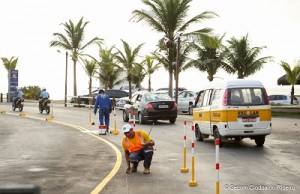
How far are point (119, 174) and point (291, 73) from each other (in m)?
39.0

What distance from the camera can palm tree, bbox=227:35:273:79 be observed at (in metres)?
45.2

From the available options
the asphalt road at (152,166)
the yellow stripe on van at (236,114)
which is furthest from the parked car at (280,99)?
the yellow stripe on van at (236,114)

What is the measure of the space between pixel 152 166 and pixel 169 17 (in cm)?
2803

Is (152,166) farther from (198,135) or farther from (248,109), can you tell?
(198,135)

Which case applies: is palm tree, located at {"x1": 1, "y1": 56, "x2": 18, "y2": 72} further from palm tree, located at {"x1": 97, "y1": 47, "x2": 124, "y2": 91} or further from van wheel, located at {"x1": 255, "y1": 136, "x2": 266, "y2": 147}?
van wheel, located at {"x1": 255, "y1": 136, "x2": 266, "y2": 147}

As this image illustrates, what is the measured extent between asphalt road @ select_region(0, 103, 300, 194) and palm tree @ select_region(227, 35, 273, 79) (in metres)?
28.1

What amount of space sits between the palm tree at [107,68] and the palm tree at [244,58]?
11.5 m

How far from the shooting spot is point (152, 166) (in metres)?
10.4

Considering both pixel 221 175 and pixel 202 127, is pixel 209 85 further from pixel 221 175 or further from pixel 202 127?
pixel 221 175

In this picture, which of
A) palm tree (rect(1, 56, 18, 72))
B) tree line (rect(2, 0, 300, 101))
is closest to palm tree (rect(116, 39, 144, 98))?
tree line (rect(2, 0, 300, 101))

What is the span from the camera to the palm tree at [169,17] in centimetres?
3725

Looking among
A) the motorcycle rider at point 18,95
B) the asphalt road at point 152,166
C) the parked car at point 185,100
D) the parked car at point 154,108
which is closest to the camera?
the asphalt road at point 152,166

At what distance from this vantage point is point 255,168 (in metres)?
10.1

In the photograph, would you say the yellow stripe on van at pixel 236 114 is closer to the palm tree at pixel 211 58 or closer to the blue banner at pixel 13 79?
the palm tree at pixel 211 58
